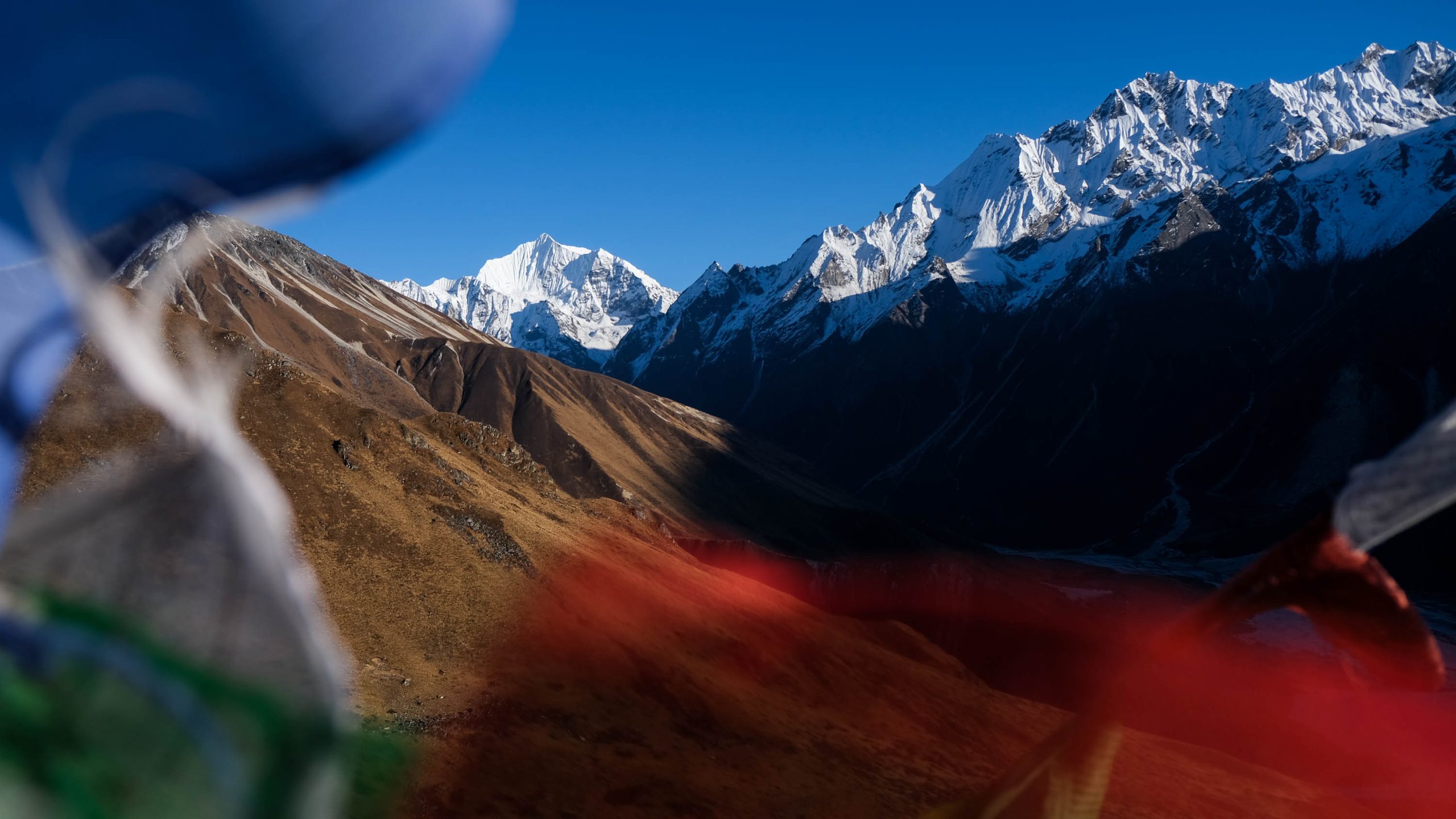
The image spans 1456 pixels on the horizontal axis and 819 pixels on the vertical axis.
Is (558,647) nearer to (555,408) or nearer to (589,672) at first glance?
(589,672)

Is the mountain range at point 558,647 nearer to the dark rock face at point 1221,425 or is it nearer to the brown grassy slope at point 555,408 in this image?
the brown grassy slope at point 555,408

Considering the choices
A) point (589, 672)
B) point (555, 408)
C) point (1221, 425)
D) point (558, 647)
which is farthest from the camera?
point (1221, 425)

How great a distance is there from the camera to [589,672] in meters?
22.8

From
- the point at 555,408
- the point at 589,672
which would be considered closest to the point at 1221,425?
the point at 555,408

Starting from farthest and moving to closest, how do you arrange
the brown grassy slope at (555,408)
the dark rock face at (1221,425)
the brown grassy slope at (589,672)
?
the dark rock face at (1221,425) → the brown grassy slope at (555,408) → the brown grassy slope at (589,672)

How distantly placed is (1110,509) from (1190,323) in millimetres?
70028

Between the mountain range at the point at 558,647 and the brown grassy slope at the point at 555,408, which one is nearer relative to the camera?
the mountain range at the point at 558,647

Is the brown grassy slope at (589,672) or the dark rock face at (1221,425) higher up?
the dark rock face at (1221,425)

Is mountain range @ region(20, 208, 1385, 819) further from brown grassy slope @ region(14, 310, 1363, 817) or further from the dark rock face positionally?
the dark rock face

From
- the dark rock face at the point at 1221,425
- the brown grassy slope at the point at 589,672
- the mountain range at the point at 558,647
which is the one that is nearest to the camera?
the mountain range at the point at 558,647

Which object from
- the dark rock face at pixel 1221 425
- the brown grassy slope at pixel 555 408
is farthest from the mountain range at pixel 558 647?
the dark rock face at pixel 1221 425

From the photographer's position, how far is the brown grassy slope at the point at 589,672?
17906 mm

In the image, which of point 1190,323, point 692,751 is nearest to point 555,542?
point 692,751

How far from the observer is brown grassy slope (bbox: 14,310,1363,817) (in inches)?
705
